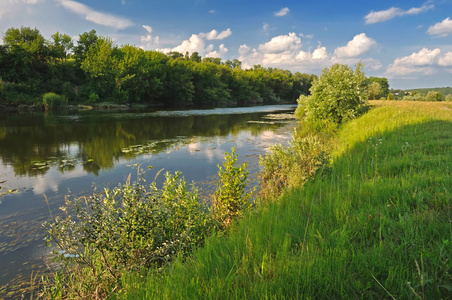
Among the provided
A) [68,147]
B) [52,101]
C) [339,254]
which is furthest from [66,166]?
[52,101]

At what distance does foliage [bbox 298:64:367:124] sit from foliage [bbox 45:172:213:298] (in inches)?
Result: 541

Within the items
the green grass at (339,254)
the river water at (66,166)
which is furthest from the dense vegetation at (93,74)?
the green grass at (339,254)

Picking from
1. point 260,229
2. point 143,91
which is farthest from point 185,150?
point 143,91

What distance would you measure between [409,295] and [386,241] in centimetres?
77

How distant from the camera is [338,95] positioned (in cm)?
1559

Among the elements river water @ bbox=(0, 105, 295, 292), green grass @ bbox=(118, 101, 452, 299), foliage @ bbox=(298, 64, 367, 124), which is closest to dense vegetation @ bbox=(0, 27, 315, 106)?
river water @ bbox=(0, 105, 295, 292)

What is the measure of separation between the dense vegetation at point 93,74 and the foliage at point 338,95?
43.0 m

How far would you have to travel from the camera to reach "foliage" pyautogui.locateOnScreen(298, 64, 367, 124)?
15344 mm

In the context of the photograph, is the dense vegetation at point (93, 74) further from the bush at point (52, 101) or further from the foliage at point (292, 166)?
the foliage at point (292, 166)

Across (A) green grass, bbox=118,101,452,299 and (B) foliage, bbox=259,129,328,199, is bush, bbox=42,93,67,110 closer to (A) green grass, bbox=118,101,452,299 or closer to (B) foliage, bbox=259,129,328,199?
(B) foliage, bbox=259,129,328,199

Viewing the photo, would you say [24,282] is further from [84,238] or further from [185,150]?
[185,150]

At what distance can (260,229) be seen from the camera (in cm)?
333

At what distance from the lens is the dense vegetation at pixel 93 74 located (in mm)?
47750

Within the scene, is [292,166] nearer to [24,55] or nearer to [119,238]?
[119,238]
